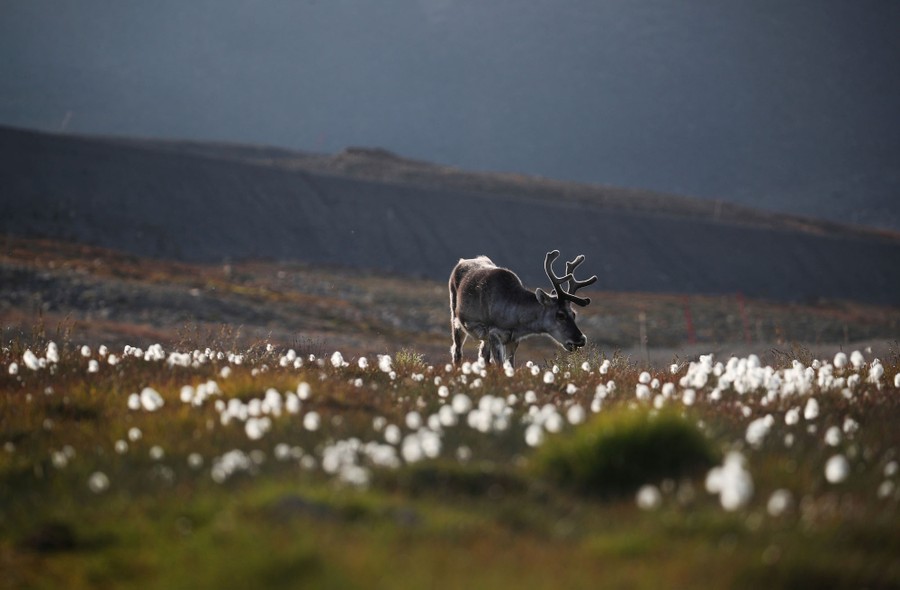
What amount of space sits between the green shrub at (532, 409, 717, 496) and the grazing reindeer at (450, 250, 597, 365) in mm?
8329

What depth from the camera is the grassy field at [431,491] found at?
496 cm

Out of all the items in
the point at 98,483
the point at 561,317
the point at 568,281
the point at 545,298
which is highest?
the point at 568,281

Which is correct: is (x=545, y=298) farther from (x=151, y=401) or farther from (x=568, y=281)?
(x=151, y=401)

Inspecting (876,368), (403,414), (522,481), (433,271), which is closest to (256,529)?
(522,481)

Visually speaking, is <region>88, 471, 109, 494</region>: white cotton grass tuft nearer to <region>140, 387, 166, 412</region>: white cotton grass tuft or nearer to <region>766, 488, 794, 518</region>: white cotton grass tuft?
<region>140, 387, 166, 412</region>: white cotton grass tuft

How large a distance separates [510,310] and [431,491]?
947cm

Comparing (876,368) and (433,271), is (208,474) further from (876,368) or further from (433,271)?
(433,271)

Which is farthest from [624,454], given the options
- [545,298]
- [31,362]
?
[545,298]

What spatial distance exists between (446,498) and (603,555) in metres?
1.19

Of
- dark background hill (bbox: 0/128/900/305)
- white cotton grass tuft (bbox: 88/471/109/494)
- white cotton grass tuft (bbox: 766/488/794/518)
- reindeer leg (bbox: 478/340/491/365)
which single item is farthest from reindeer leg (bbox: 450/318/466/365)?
dark background hill (bbox: 0/128/900/305)

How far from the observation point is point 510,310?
50.9ft

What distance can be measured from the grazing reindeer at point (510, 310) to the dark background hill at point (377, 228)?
63428mm

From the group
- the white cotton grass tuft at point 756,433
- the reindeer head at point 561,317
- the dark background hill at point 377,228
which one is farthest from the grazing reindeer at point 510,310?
the dark background hill at point 377,228

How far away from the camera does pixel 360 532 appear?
17.4ft
